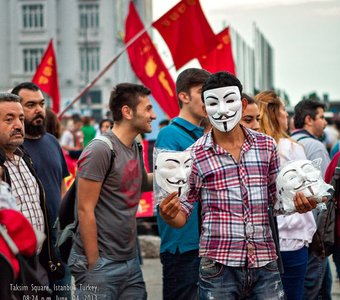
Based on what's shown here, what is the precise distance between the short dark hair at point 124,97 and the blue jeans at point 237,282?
50.8 inches

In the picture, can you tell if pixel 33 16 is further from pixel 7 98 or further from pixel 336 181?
pixel 7 98

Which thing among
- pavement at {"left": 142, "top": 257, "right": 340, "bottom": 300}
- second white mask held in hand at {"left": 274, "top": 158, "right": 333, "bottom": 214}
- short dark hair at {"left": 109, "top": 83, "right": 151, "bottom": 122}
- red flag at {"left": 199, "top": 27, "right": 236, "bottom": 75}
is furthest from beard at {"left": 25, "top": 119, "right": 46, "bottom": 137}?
red flag at {"left": 199, "top": 27, "right": 236, "bottom": 75}

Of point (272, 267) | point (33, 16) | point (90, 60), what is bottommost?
point (272, 267)

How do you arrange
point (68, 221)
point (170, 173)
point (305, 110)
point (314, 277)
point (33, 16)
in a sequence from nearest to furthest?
point (170, 173) < point (68, 221) < point (314, 277) < point (305, 110) < point (33, 16)

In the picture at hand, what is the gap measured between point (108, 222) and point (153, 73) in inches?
307

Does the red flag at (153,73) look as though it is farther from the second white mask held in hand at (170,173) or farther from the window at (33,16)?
the window at (33,16)

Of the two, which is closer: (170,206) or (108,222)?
(170,206)

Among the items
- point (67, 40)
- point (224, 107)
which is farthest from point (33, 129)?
point (67, 40)

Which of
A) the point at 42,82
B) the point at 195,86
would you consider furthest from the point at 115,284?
the point at 42,82

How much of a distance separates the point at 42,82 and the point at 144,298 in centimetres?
931

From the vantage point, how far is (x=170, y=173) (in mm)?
5301

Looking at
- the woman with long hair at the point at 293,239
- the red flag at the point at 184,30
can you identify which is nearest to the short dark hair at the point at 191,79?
the woman with long hair at the point at 293,239

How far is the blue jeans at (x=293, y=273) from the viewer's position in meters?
6.98

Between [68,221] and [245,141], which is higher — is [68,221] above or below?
below
